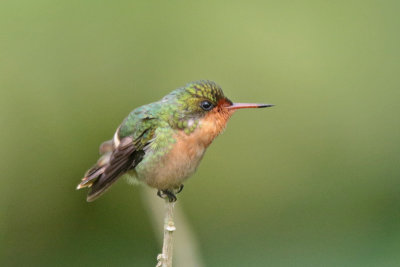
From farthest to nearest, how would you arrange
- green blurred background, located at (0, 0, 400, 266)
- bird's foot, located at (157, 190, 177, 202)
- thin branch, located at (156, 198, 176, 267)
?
green blurred background, located at (0, 0, 400, 266) < bird's foot, located at (157, 190, 177, 202) < thin branch, located at (156, 198, 176, 267)

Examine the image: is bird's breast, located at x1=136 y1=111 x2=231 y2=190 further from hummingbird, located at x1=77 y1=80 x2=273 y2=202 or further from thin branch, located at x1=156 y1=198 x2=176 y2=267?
thin branch, located at x1=156 y1=198 x2=176 y2=267

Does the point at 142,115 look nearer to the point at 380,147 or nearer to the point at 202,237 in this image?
the point at 202,237

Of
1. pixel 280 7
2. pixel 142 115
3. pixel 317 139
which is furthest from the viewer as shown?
pixel 280 7

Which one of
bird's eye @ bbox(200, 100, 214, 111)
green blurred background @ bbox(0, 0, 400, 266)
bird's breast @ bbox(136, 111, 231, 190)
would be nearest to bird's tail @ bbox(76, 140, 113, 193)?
bird's breast @ bbox(136, 111, 231, 190)

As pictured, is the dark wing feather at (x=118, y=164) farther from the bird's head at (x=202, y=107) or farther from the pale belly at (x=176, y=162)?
the bird's head at (x=202, y=107)

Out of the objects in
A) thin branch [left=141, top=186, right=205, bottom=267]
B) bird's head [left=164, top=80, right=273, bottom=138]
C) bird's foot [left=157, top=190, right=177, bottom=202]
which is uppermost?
bird's head [left=164, top=80, right=273, bottom=138]

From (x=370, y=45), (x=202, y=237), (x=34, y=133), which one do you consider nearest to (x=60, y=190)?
(x=34, y=133)

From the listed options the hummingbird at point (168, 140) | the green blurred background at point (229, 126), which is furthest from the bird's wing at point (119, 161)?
the green blurred background at point (229, 126)
